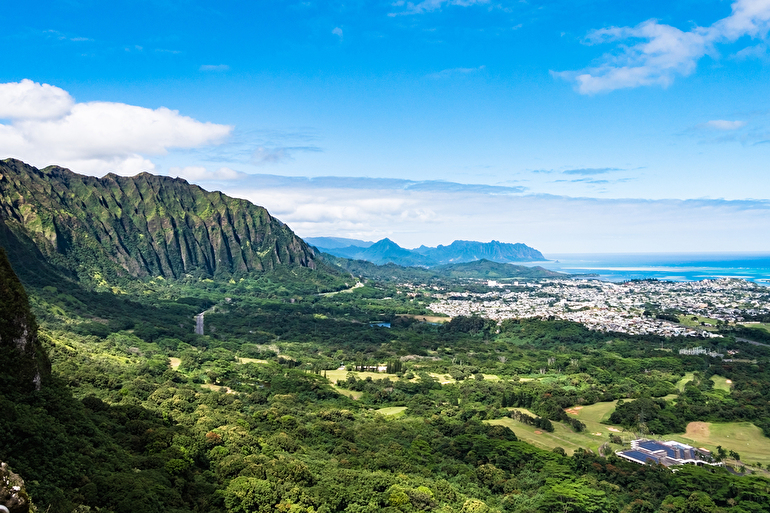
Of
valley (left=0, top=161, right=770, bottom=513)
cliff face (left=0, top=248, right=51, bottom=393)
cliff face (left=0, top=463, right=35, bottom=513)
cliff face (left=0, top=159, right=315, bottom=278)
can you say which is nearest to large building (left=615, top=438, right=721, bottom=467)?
valley (left=0, top=161, right=770, bottom=513)

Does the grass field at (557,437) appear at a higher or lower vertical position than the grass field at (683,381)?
lower

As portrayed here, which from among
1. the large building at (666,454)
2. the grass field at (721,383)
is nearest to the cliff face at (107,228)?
the large building at (666,454)

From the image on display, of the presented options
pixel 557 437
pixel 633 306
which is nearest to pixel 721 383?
pixel 557 437

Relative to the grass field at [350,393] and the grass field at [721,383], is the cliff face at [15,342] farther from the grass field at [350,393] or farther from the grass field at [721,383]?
the grass field at [721,383]

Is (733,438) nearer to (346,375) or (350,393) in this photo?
(350,393)

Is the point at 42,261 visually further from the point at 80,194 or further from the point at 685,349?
the point at 685,349

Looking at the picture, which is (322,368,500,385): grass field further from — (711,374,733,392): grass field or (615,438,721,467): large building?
(711,374,733,392): grass field

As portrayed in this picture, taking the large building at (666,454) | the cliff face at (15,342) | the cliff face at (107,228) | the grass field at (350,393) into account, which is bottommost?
the large building at (666,454)
